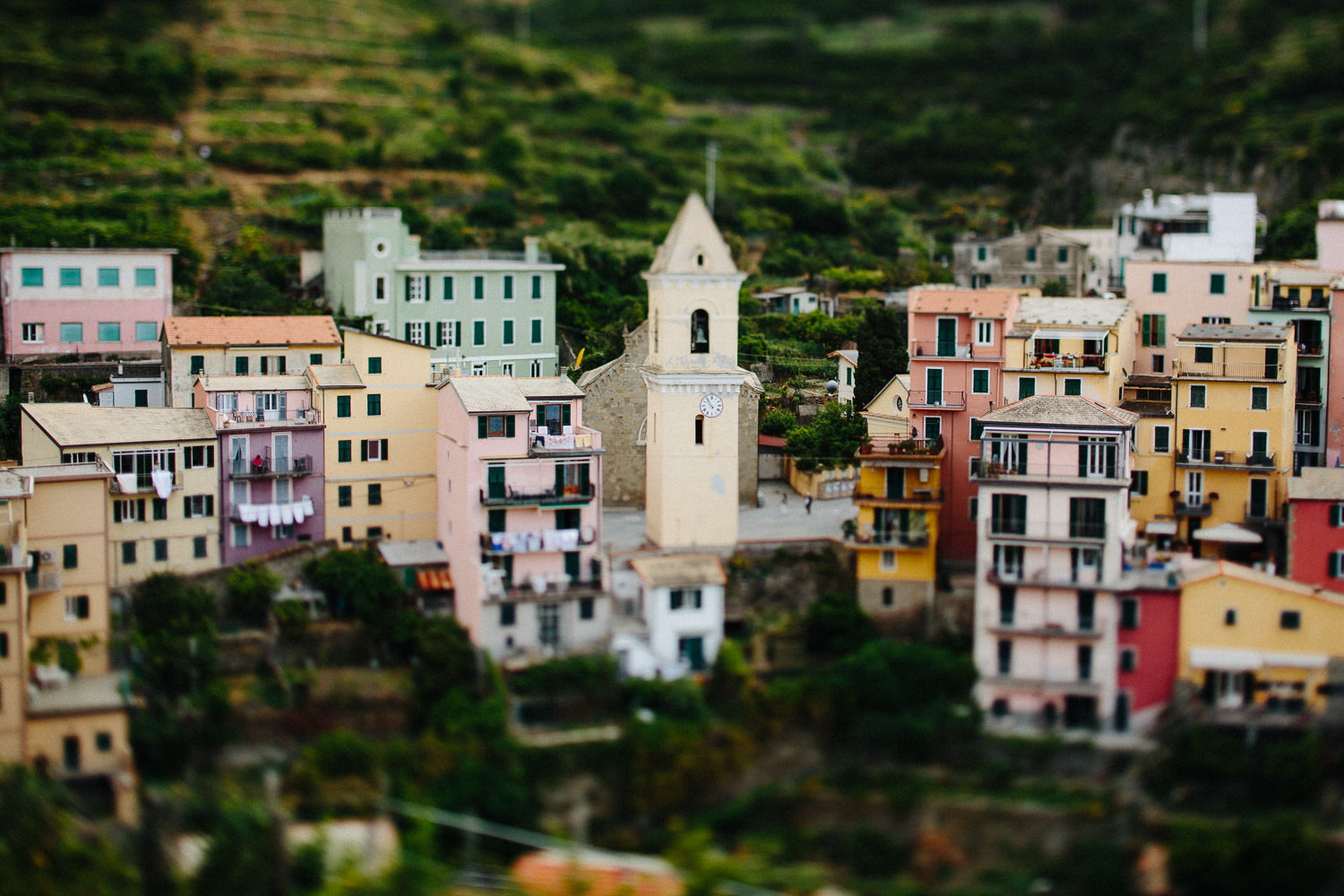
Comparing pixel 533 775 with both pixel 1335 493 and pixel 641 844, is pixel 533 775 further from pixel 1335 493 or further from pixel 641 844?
pixel 1335 493

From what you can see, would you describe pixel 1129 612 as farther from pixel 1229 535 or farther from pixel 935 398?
pixel 935 398

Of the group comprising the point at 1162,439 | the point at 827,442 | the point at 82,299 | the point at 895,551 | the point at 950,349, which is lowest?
the point at 895,551

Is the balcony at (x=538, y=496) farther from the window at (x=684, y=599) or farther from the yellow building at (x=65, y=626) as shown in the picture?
the yellow building at (x=65, y=626)

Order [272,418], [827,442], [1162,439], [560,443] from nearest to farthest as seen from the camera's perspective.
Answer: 1. [560,443]
2. [272,418]
3. [1162,439]
4. [827,442]

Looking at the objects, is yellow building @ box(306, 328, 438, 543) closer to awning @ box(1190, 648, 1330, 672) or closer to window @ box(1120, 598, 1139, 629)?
window @ box(1120, 598, 1139, 629)

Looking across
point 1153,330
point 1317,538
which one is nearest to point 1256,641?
Answer: point 1317,538

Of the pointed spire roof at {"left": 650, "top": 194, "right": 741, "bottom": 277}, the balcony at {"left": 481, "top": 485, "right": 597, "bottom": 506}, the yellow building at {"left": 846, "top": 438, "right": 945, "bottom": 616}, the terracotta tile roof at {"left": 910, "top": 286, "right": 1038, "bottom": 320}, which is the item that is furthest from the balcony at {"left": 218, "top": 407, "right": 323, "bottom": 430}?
the terracotta tile roof at {"left": 910, "top": 286, "right": 1038, "bottom": 320}
